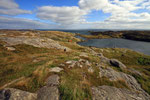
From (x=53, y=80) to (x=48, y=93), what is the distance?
7.65 feet

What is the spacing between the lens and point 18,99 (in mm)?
7148

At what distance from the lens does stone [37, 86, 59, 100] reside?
330 inches

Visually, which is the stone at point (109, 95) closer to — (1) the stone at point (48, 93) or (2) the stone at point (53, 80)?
(1) the stone at point (48, 93)

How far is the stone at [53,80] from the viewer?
10483 mm

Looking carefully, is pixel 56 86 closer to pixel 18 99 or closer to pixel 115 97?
pixel 18 99

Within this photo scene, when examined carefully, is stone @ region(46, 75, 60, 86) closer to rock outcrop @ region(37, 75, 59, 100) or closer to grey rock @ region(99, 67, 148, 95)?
rock outcrop @ region(37, 75, 59, 100)

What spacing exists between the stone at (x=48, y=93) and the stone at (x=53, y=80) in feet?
2.00

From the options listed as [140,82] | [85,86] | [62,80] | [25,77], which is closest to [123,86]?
[140,82]

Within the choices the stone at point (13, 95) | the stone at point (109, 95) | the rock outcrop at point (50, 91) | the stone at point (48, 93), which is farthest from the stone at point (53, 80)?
the stone at point (109, 95)

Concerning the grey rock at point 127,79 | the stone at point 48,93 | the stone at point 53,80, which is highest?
the stone at point 53,80

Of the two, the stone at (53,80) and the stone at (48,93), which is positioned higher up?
the stone at (53,80)

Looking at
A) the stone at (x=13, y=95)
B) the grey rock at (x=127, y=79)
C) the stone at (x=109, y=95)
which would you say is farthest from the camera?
the grey rock at (x=127, y=79)

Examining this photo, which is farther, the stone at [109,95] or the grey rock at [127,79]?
the grey rock at [127,79]

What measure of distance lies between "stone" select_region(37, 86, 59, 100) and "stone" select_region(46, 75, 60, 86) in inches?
24.0
